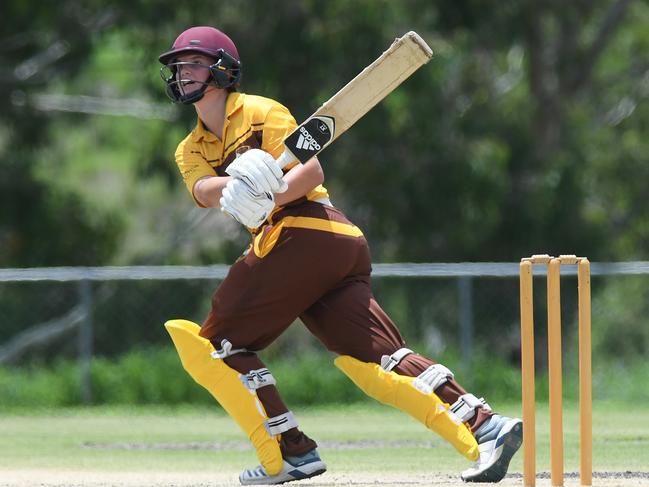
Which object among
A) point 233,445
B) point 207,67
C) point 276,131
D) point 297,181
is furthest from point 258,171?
point 233,445

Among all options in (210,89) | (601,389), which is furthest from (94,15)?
(210,89)

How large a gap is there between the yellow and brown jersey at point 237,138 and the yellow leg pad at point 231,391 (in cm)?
57

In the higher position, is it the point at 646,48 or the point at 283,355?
the point at 646,48

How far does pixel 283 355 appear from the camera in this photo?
14.1 m

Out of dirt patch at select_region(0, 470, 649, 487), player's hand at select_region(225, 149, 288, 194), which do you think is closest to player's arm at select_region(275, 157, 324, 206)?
player's hand at select_region(225, 149, 288, 194)

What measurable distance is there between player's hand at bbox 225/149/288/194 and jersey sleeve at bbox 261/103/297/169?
0.24 m

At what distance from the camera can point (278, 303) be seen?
5973mm

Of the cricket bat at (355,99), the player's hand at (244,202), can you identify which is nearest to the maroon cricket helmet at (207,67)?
the cricket bat at (355,99)

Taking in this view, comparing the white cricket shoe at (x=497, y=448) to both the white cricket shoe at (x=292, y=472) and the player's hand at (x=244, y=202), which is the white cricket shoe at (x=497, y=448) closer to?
the white cricket shoe at (x=292, y=472)

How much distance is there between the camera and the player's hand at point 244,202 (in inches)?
220

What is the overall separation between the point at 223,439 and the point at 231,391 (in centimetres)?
364

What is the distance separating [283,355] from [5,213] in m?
5.18

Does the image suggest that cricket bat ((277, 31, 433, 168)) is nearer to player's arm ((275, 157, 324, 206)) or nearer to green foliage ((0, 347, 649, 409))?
player's arm ((275, 157, 324, 206))

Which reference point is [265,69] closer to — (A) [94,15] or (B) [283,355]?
(A) [94,15]
